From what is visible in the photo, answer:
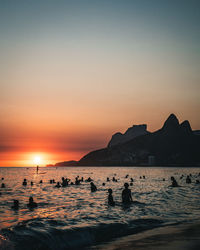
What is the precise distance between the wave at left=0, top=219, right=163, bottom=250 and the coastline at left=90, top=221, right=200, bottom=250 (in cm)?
109

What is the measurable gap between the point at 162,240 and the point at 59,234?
5.55 m

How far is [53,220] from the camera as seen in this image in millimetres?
18219

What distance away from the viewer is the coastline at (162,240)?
11.7 metres

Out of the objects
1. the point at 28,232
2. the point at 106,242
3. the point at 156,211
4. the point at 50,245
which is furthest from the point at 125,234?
the point at 156,211

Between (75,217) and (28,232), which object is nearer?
(28,232)

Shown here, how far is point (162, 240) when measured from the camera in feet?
42.7

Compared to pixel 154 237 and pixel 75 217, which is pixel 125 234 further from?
pixel 75 217

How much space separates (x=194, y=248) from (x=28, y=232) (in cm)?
876

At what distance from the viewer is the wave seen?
43.4 ft

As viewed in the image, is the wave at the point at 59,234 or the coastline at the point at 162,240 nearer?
the coastline at the point at 162,240

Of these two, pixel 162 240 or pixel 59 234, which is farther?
pixel 59 234

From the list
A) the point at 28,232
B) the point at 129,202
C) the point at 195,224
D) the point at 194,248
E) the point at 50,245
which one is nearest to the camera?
the point at 194,248

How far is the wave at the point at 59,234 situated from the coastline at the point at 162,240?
109 centimetres

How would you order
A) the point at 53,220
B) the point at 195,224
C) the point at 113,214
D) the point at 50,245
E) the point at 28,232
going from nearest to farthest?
the point at 50,245, the point at 28,232, the point at 195,224, the point at 53,220, the point at 113,214
